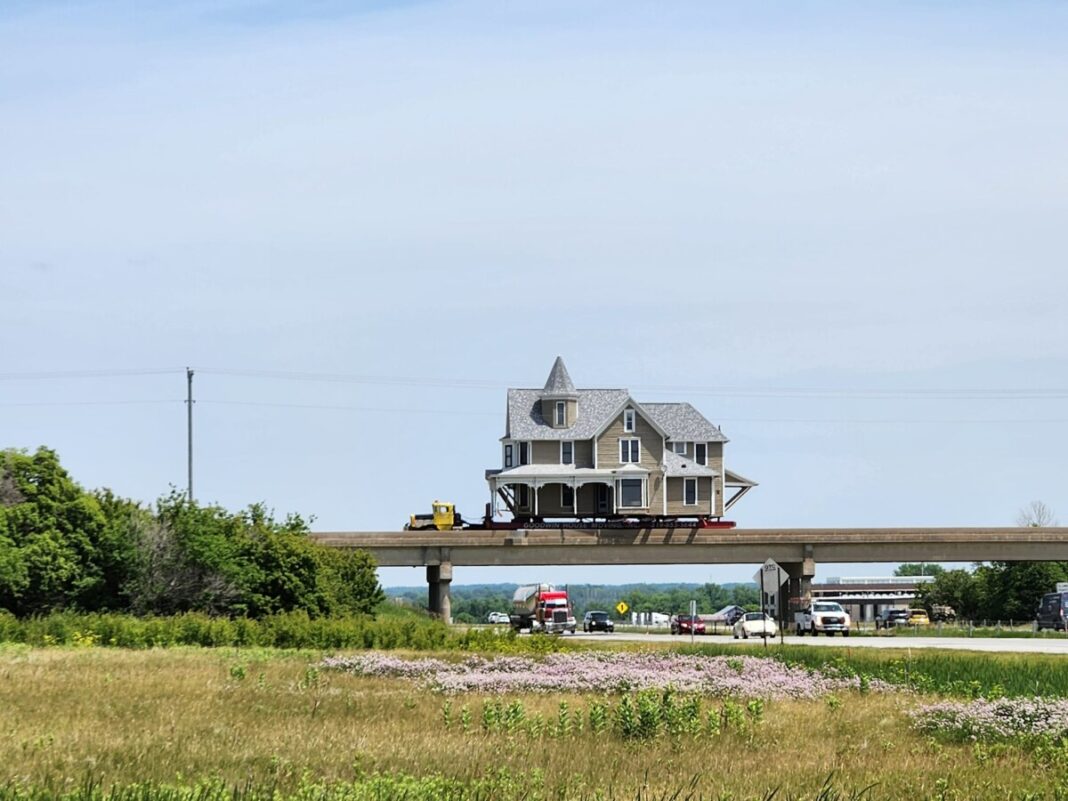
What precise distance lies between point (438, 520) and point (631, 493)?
11.7 metres

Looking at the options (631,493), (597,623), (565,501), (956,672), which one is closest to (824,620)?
(631,493)

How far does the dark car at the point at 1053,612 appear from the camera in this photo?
82250 millimetres

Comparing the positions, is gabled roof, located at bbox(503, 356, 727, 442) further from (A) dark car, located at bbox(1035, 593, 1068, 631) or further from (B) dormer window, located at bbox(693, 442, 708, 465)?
(A) dark car, located at bbox(1035, 593, 1068, 631)

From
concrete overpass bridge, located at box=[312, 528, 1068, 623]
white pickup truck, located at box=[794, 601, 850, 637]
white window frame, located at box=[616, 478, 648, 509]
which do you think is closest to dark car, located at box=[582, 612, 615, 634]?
concrete overpass bridge, located at box=[312, 528, 1068, 623]

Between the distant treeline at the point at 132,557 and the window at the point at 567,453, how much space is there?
3784cm

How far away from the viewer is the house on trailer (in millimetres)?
92562

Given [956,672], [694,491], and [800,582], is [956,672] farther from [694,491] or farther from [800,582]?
[694,491]

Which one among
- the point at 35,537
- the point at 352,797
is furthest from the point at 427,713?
the point at 35,537

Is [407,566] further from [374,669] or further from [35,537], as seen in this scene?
[374,669]

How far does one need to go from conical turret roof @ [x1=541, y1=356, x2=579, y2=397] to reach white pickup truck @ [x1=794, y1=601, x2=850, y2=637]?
876 inches

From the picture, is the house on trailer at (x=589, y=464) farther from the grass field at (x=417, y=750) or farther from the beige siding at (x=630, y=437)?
the grass field at (x=417, y=750)

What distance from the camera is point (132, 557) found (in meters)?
51.5

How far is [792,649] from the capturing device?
46.2 metres

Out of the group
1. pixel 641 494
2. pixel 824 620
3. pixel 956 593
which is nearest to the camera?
pixel 824 620
